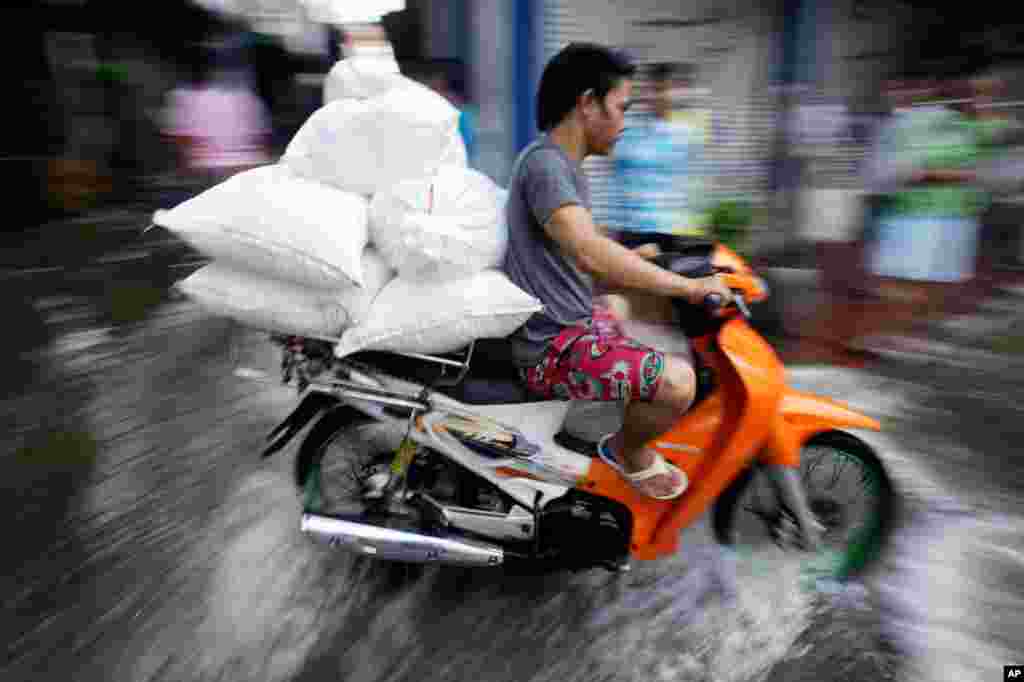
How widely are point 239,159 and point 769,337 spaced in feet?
16.1

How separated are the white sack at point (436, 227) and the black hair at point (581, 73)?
1.20 ft

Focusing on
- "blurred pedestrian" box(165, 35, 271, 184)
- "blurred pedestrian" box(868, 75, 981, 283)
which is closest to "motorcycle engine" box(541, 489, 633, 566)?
"blurred pedestrian" box(868, 75, 981, 283)

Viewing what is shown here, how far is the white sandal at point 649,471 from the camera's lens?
2529 mm

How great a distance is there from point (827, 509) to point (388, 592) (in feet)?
5.08

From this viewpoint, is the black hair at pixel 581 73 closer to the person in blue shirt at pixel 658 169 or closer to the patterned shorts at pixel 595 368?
the patterned shorts at pixel 595 368

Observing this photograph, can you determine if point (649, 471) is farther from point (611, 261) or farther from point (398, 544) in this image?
point (398, 544)

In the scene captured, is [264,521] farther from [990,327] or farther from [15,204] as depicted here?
[15,204]

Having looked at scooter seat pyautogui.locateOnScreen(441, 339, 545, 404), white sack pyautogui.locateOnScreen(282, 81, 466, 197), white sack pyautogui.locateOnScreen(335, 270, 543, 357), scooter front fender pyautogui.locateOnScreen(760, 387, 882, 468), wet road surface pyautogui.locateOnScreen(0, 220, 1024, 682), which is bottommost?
wet road surface pyautogui.locateOnScreen(0, 220, 1024, 682)

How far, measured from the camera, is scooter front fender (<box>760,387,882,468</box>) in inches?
99.0

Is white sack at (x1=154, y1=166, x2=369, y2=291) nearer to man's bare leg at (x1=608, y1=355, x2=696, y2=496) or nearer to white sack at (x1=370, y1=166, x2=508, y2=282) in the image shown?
white sack at (x1=370, y1=166, x2=508, y2=282)

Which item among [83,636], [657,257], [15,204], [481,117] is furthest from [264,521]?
[15,204]

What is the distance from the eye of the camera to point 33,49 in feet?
27.3

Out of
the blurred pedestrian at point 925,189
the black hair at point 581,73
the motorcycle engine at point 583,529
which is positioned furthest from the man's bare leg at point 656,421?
the blurred pedestrian at point 925,189

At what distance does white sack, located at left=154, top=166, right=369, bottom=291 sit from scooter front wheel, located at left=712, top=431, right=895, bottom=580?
1.50m
